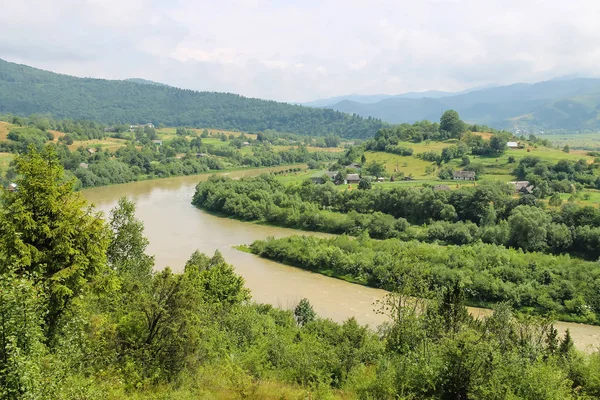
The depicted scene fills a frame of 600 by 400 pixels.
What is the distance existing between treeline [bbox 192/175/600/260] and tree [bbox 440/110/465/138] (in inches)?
1459

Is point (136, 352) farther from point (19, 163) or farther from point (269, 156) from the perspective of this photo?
point (269, 156)

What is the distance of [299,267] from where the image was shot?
112ft

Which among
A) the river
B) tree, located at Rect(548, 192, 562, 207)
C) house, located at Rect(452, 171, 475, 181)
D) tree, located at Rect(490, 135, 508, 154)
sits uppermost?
tree, located at Rect(490, 135, 508, 154)

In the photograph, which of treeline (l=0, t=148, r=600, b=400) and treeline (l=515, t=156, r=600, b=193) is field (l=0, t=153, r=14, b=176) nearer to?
treeline (l=0, t=148, r=600, b=400)

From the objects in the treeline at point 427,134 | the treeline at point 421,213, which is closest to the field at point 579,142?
the treeline at point 427,134

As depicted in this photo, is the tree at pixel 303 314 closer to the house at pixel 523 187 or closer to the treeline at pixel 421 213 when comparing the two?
the treeline at pixel 421 213

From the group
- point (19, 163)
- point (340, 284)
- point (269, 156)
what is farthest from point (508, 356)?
point (269, 156)

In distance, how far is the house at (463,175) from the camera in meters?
58.9

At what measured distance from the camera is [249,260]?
3553 cm

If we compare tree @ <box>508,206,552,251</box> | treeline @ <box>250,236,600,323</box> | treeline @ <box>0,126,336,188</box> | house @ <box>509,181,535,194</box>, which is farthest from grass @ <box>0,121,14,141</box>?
tree @ <box>508,206,552,251</box>

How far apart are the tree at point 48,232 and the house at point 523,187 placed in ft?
158

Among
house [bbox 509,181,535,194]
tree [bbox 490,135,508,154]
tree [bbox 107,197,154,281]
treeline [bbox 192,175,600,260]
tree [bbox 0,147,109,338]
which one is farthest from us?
tree [bbox 490,135,508,154]

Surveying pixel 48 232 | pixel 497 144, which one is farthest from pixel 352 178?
pixel 48 232

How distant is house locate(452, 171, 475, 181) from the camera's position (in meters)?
58.9
